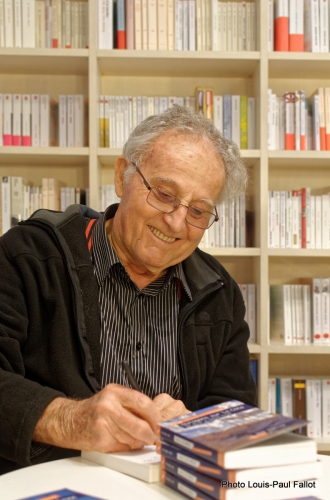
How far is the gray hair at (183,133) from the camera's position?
146 centimetres

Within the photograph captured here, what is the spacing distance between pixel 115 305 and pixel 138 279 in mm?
124

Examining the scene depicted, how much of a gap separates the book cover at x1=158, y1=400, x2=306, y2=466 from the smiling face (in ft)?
2.09

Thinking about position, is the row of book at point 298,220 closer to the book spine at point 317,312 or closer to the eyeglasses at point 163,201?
the book spine at point 317,312

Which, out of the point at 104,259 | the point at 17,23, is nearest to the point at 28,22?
the point at 17,23

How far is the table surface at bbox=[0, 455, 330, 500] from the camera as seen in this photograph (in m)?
0.81

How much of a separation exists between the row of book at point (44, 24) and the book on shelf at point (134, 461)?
2067 mm

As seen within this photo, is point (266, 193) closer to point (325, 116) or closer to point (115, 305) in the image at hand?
point (325, 116)

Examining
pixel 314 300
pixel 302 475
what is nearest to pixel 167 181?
pixel 302 475

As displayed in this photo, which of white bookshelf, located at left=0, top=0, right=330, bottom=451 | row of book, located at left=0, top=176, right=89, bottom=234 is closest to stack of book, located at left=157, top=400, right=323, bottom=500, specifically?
white bookshelf, located at left=0, top=0, right=330, bottom=451

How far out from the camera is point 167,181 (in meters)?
1.41

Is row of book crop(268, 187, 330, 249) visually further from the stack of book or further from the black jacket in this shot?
the stack of book

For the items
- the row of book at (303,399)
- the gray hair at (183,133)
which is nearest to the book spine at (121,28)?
the gray hair at (183,133)

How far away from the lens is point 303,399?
254 centimetres

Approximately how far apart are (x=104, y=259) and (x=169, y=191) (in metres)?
0.25
